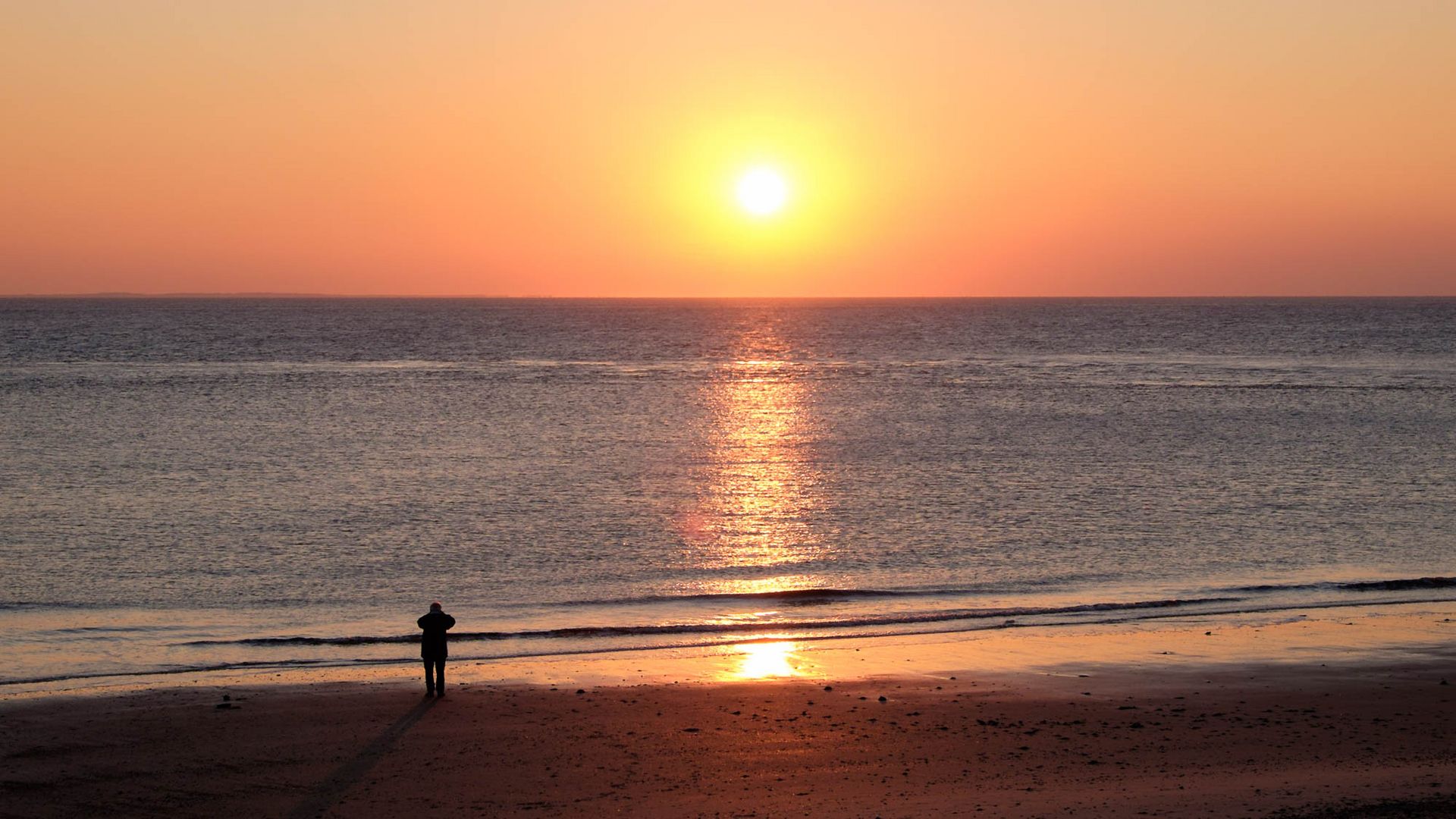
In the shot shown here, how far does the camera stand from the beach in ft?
43.1

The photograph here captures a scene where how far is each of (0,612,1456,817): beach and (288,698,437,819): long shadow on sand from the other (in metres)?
0.04

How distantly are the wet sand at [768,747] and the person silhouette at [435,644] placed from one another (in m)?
0.46

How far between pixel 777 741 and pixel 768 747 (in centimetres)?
24

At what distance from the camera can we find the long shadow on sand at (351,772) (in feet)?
43.0

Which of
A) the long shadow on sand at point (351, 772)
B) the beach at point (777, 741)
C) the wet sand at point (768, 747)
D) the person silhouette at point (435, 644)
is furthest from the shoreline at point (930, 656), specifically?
the long shadow on sand at point (351, 772)

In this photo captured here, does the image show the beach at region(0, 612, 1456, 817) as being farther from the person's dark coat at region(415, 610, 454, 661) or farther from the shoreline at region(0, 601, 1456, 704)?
the person's dark coat at region(415, 610, 454, 661)

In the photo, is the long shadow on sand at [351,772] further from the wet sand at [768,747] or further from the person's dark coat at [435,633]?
the person's dark coat at [435,633]

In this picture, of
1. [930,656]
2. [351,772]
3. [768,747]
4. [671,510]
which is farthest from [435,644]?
[671,510]

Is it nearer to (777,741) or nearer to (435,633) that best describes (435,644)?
(435,633)

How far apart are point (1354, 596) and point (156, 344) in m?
117

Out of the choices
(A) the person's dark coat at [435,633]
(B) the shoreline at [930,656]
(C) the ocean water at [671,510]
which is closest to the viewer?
(A) the person's dark coat at [435,633]

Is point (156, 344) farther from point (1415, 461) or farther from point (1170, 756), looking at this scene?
point (1170, 756)

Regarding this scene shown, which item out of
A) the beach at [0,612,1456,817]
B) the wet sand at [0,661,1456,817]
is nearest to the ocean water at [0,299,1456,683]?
the beach at [0,612,1456,817]

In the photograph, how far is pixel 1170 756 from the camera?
14.4 m
